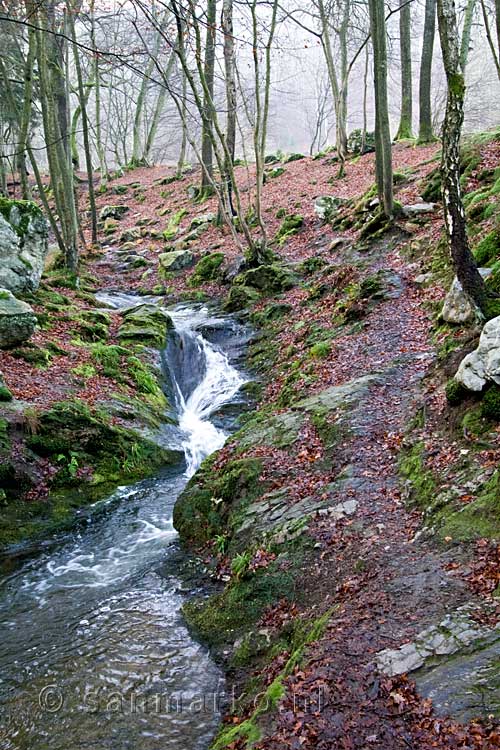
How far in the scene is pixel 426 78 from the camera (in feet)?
63.9

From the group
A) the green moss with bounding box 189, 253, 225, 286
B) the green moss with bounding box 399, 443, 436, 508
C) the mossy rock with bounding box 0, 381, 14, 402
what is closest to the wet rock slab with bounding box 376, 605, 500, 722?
the green moss with bounding box 399, 443, 436, 508

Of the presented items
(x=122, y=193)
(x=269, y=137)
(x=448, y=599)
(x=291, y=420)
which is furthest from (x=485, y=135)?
(x=269, y=137)

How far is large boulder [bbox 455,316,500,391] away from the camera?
4945mm

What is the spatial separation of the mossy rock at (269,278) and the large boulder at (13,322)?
22.3 ft

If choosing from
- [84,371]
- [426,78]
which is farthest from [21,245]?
[426,78]

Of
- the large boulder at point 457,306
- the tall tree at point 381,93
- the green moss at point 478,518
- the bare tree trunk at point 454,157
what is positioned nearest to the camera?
the green moss at point 478,518

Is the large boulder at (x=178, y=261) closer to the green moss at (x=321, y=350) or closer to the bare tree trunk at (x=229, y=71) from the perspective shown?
the bare tree trunk at (x=229, y=71)

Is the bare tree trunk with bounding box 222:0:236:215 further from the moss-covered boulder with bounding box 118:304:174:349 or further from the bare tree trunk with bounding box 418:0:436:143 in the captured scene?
the bare tree trunk with bounding box 418:0:436:143

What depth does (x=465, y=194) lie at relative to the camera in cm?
1129

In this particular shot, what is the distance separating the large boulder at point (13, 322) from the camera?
9.55 m

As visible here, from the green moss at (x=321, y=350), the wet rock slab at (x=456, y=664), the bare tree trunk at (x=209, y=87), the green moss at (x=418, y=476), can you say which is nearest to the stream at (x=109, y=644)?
the wet rock slab at (x=456, y=664)

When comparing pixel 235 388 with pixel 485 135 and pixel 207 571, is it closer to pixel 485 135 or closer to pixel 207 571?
pixel 207 571

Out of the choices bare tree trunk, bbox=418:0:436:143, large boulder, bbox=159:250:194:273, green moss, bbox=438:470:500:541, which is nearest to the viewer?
green moss, bbox=438:470:500:541

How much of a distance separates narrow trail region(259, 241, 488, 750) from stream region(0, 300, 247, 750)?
1.24 metres
